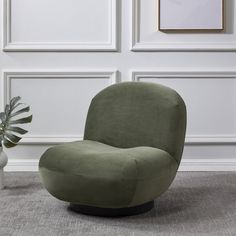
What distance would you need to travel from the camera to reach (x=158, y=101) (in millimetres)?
2748

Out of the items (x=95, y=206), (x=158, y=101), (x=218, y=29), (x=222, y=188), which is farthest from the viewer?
(x=218, y=29)

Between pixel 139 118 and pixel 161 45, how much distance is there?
3.65 feet

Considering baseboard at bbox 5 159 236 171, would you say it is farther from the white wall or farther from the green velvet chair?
the green velvet chair

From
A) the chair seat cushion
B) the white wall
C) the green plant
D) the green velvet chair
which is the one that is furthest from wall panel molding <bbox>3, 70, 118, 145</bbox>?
the chair seat cushion

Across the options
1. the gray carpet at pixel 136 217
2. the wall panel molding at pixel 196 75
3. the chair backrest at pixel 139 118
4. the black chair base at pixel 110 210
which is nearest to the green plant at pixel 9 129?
the gray carpet at pixel 136 217

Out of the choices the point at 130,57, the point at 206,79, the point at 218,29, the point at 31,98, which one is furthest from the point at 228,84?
the point at 31,98

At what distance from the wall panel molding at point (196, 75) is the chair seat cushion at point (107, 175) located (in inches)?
48.8

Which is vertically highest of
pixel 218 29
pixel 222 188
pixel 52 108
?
pixel 218 29

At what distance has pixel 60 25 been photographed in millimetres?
3748

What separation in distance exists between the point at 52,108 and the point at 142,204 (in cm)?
149

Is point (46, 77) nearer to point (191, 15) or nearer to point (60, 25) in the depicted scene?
point (60, 25)

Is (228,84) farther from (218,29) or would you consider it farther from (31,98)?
(31,98)

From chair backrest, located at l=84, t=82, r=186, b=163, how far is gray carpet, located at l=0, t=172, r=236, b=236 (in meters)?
0.31

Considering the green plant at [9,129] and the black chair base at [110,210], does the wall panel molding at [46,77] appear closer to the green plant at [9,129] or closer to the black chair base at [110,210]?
the green plant at [9,129]
